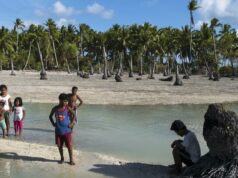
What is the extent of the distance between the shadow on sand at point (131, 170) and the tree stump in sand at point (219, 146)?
1.41m

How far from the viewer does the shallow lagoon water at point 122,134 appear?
11812 millimetres

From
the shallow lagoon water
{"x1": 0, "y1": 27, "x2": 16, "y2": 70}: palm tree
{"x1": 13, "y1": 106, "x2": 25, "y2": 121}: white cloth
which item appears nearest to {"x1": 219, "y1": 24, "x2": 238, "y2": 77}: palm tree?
{"x1": 0, "y1": 27, "x2": 16, "y2": 70}: palm tree

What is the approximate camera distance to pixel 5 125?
12812 millimetres

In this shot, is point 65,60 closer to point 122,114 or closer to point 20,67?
point 20,67

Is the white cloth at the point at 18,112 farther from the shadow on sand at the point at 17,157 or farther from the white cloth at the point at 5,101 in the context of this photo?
the shadow on sand at the point at 17,157

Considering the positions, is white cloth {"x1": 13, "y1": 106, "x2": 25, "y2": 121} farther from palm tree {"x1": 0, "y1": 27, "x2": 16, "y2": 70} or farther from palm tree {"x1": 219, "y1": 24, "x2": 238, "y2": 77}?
palm tree {"x1": 219, "y1": 24, "x2": 238, "y2": 77}

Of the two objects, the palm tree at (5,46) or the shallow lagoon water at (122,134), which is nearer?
the shallow lagoon water at (122,134)

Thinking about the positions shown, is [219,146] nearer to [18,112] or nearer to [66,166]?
[66,166]

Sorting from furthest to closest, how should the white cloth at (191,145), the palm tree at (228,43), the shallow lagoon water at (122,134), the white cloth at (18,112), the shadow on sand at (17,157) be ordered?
the palm tree at (228,43)
the white cloth at (18,112)
the shallow lagoon water at (122,134)
the shadow on sand at (17,157)
the white cloth at (191,145)

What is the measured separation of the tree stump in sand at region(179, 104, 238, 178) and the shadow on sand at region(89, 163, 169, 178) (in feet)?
4.61

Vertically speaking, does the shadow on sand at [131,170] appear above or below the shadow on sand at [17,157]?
below

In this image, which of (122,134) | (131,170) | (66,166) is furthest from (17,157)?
(122,134)

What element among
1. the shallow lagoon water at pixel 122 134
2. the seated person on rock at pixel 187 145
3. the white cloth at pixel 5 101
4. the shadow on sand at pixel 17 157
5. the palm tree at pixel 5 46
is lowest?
the shallow lagoon water at pixel 122 134

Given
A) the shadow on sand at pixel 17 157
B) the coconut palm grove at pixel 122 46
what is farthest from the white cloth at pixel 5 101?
the coconut palm grove at pixel 122 46
